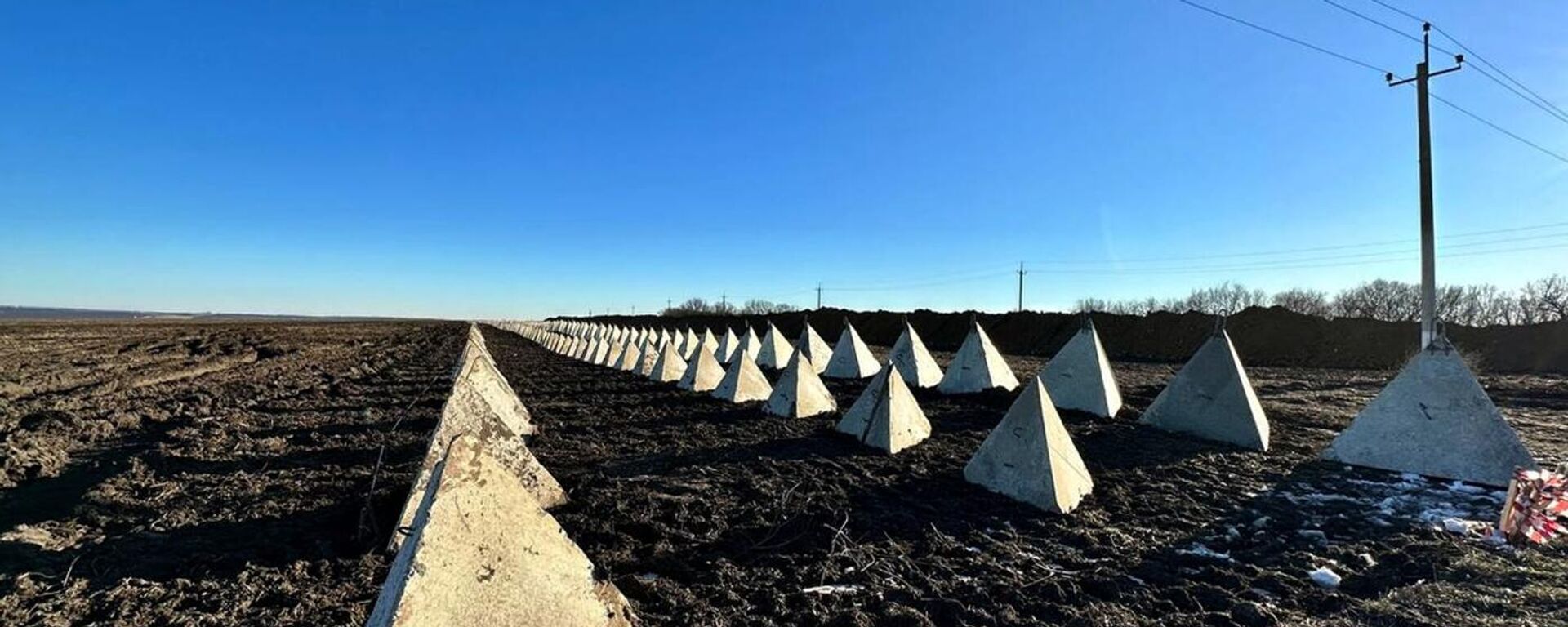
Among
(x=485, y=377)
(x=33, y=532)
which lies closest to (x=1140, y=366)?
(x=485, y=377)

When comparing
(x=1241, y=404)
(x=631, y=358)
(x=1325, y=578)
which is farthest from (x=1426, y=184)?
A: (x=631, y=358)

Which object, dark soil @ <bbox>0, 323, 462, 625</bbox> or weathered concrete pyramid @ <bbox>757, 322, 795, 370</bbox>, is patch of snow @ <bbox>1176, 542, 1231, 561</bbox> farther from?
weathered concrete pyramid @ <bbox>757, 322, 795, 370</bbox>

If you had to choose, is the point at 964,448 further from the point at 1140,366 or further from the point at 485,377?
the point at 1140,366

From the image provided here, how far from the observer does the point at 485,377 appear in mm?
9461

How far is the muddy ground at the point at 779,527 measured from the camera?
409cm

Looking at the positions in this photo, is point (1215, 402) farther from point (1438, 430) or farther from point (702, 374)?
point (702, 374)

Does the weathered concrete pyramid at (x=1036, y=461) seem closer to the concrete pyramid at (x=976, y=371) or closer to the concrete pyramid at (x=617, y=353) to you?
the concrete pyramid at (x=976, y=371)

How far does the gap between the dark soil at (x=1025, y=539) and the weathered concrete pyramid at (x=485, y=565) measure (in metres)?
1.09

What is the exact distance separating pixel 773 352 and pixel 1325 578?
637 inches

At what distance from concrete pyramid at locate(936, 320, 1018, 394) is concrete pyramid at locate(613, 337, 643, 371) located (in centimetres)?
850

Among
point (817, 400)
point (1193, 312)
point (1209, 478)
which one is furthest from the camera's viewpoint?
point (1193, 312)

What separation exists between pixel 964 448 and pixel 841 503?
10.3 ft

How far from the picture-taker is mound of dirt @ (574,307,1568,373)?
2347 centimetres

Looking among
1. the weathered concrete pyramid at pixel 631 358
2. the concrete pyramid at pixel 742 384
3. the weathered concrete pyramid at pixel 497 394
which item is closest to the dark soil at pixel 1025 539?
the weathered concrete pyramid at pixel 497 394
